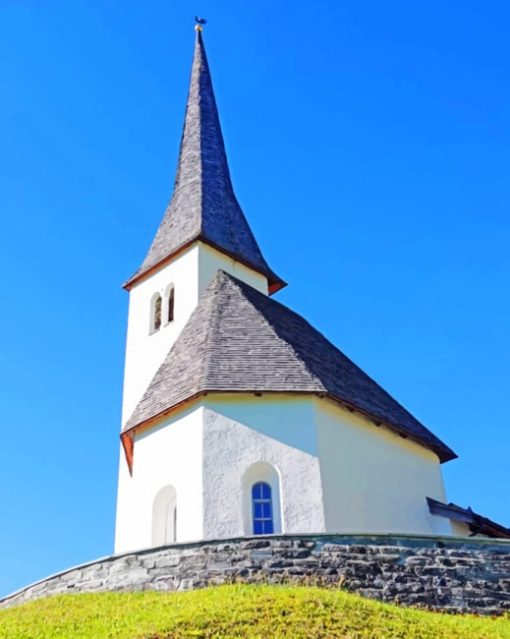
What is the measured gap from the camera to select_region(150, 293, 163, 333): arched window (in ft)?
89.1

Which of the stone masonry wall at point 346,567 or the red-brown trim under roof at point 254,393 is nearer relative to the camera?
the stone masonry wall at point 346,567

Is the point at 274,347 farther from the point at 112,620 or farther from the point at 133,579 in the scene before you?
the point at 112,620

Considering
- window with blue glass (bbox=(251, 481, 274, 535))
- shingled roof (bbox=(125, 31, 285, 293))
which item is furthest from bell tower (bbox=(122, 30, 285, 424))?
window with blue glass (bbox=(251, 481, 274, 535))

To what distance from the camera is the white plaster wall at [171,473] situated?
1700 centimetres

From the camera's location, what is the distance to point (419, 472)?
20.8m

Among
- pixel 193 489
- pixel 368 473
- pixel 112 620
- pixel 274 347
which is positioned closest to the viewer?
pixel 112 620

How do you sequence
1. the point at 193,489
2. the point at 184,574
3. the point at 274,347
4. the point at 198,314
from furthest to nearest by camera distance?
1. the point at 198,314
2. the point at 274,347
3. the point at 193,489
4. the point at 184,574

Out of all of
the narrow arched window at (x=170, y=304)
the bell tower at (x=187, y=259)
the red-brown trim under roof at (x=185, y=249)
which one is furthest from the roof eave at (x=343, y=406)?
the red-brown trim under roof at (x=185, y=249)

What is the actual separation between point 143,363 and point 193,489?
9.74m

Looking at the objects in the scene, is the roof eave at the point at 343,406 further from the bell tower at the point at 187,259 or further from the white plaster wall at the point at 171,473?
the bell tower at the point at 187,259

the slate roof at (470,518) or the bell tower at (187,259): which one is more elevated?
the bell tower at (187,259)

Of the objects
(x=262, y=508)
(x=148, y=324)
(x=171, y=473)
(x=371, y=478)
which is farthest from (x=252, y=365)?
(x=148, y=324)

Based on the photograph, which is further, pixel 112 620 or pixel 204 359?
pixel 204 359

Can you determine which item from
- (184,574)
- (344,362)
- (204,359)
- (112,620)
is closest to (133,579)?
(184,574)
